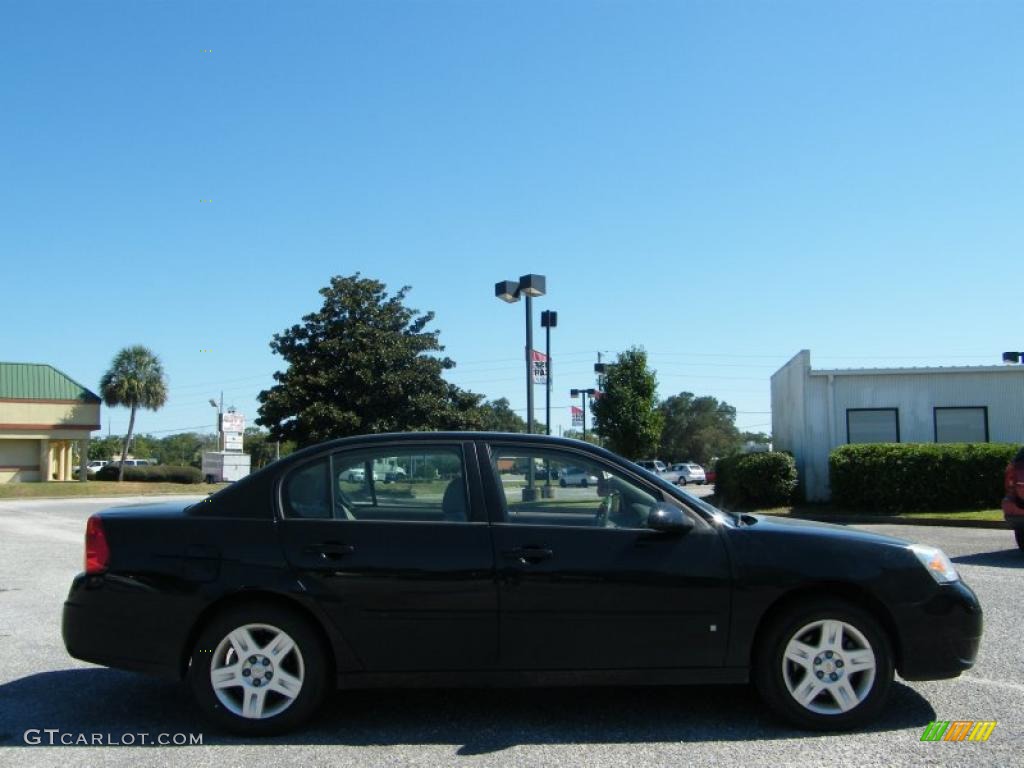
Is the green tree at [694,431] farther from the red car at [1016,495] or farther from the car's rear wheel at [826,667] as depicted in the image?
the car's rear wheel at [826,667]

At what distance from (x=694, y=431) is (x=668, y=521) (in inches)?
3711

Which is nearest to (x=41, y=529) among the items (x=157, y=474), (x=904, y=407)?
(x=904, y=407)

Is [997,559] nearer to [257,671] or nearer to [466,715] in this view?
[466,715]

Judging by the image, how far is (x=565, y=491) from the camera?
4.91 m

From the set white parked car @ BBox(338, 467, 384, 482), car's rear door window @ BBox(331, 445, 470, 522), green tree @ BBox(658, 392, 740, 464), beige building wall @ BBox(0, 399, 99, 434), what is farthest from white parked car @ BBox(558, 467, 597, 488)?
green tree @ BBox(658, 392, 740, 464)

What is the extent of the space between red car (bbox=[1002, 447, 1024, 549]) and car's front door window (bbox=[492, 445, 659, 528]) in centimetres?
855

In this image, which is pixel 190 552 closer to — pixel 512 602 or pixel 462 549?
pixel 462 549

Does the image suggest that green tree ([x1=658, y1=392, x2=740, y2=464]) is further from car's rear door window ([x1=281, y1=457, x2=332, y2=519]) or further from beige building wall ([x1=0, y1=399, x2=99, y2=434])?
car's rear door window ([x1=281, y1=457, x2=332, y2=519])

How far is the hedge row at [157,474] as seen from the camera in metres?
53.5

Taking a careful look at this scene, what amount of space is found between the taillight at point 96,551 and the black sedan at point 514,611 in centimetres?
1

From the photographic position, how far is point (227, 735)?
14.9 feet

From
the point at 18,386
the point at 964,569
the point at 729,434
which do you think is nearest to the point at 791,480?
the point at 964,569

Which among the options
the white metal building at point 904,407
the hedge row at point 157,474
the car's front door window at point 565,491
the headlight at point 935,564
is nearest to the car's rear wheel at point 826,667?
the headlight at point 935,564

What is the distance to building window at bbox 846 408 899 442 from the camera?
838 inches
